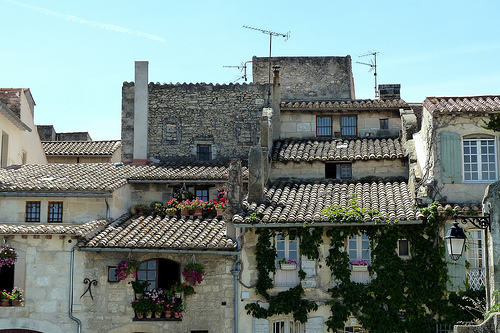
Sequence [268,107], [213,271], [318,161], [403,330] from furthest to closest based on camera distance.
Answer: [268,107]
[318,161]
[213,271]
[403,330]

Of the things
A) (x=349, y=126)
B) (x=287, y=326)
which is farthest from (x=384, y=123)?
(x=287, y=326)

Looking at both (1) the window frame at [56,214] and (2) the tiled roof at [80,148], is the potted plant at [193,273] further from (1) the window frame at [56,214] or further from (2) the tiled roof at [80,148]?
(2) the tiled roof at [80,148]

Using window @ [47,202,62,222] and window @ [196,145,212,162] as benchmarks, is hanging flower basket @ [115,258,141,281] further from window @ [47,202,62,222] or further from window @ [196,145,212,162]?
window @ [196,145,212,162]

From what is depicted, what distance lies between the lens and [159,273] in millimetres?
24391

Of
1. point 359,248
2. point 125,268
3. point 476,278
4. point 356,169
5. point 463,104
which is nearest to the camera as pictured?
point 476,278

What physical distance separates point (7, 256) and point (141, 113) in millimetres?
9461

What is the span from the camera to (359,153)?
90.3 ft

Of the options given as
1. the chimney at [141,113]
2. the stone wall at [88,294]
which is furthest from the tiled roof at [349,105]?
the stone wall at [88,294]

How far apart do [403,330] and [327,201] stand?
4.79m

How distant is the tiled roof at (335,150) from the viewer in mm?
27141

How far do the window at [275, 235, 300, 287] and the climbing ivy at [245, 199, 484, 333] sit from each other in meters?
0.29

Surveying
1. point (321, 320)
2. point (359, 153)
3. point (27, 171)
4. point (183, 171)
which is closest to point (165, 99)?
point (183, 171)

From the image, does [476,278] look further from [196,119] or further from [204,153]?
[196,119]

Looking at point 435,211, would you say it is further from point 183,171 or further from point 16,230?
point 16,230
